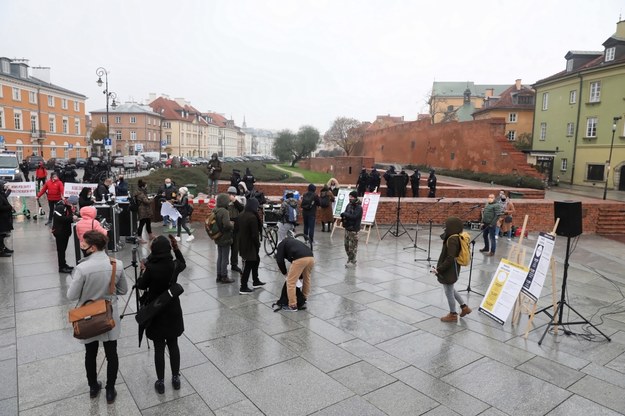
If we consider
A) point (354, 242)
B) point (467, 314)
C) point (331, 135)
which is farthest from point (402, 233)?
point (331, 135)

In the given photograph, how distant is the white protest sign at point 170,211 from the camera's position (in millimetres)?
12212

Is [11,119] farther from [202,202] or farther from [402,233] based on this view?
[402,233]

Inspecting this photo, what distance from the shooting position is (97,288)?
170 inches

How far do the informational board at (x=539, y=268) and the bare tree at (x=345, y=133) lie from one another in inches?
2629

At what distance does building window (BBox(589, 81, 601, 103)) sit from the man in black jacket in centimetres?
3680

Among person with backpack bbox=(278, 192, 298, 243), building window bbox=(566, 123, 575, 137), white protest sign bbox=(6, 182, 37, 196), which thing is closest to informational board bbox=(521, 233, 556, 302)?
person with backpack bbox=(278, 192, 298, 243)

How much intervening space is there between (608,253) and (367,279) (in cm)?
910

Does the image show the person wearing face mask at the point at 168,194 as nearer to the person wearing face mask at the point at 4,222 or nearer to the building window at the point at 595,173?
the person wearing face mask at the point at 4,222

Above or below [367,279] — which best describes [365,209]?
above

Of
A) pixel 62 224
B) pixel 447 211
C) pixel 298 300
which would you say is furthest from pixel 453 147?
pixel 62 224

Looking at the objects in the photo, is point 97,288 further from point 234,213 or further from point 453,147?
point 453,147

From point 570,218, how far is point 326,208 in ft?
28.2

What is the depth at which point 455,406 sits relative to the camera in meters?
4.54

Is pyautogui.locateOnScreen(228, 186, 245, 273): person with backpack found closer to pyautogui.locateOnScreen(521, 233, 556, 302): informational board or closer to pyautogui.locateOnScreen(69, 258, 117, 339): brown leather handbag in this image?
pyautogui.locateOnScreen(69, 258, 117, 339): brown leather handbag
